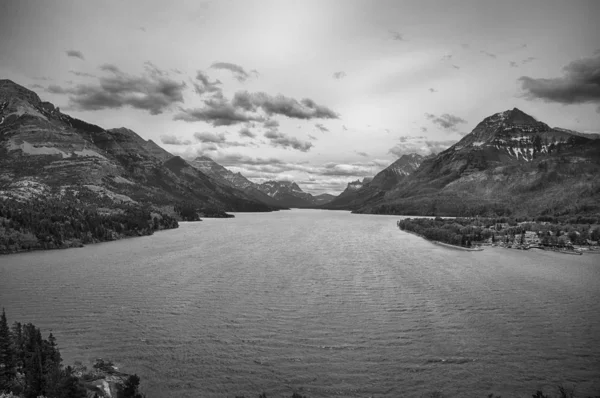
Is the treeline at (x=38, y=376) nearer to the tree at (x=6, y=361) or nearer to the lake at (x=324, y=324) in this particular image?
the tree at (x=6, y=361)

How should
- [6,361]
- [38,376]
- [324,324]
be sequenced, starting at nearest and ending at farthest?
[38,376], [6,361], [324,324]

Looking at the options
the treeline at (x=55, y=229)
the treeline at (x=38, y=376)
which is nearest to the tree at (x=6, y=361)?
the treeline at (x=38, y=376)

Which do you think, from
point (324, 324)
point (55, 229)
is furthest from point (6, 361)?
point (55, 229)

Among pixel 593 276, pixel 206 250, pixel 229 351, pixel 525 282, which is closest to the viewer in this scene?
pixel 229 351

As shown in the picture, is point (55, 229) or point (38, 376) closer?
point (38, 376)

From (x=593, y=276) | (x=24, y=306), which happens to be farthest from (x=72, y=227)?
(x=593, y=276)

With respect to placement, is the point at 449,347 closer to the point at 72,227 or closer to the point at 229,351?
the point at 229,351

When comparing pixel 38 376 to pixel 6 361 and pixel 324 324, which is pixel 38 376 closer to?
pixel 6 361
